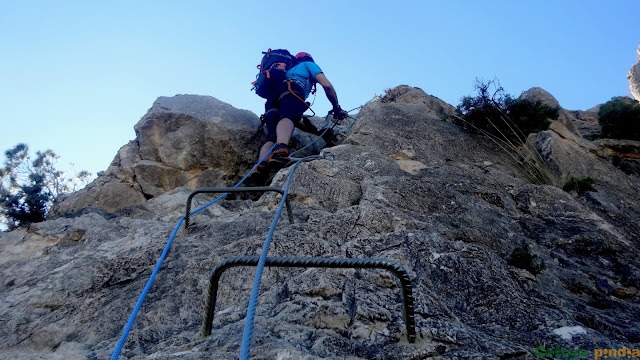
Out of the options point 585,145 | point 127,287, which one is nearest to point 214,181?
point 127,287

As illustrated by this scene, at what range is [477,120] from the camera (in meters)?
7.39

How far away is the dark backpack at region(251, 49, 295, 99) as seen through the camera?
6.91 metres

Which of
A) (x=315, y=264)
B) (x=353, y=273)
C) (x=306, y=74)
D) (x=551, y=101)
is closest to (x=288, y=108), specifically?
(x=306, y=74)

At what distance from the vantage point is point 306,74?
7.21 meters

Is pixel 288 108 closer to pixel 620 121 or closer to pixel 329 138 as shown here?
pixel 329 138

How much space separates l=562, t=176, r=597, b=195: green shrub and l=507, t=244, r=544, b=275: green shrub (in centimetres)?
229

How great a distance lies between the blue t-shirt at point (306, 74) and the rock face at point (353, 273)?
2167 mm

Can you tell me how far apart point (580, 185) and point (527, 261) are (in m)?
2.48

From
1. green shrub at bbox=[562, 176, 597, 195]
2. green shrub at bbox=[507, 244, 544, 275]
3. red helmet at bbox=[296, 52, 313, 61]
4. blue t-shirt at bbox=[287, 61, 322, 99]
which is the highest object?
red helmet at bbox=[296, 52, 313, 61]

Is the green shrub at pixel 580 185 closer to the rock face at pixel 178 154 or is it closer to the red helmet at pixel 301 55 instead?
the rock face at pixel 178 154

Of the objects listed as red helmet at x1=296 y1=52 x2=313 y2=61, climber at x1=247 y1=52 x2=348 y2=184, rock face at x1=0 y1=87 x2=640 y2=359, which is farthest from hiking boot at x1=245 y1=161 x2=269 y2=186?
red helmet at x1=296 y1=52 x2=313 y2=61

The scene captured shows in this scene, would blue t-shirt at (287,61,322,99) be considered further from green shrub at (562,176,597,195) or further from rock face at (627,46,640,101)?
rock face at (627,46,640,101)

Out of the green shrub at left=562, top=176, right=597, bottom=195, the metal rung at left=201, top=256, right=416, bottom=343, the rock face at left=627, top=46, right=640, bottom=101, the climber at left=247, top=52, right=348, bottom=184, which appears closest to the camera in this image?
the metal rung at left=201, top=256, right=416, bottom=343

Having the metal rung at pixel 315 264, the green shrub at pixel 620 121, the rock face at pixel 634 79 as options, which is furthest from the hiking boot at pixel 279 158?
the rock face at pixel 634 79
